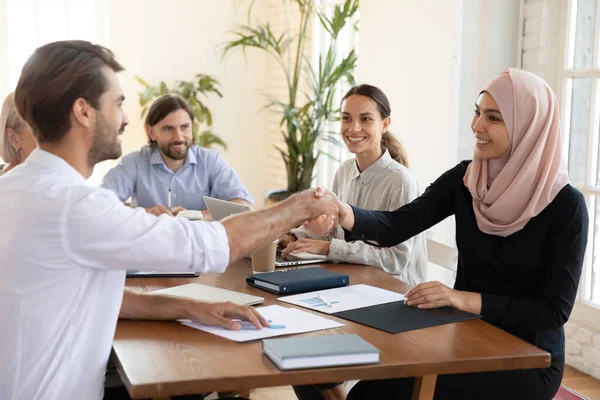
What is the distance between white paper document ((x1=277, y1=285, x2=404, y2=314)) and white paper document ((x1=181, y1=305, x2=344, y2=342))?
3.4 inches

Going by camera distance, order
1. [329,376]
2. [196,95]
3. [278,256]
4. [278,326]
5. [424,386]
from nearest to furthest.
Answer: [329,376] → [424,386] → [278,326] → [278,256] → [196,95]

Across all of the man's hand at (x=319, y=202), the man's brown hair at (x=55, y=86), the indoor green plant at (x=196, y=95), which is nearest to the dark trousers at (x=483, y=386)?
the man's hand at (x=319, y=202)

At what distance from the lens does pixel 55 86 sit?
166cm

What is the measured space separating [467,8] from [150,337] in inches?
117

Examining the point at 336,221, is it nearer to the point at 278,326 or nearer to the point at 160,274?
the point at 160,274

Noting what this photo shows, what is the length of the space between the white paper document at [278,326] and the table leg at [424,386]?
248mm

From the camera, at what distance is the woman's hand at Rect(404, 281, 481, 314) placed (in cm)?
204

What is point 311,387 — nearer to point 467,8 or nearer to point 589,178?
point 589,178

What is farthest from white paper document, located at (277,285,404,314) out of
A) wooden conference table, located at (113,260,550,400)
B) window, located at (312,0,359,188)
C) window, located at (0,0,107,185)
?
window, located at (0,0,107,185)

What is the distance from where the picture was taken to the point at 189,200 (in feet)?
13.5

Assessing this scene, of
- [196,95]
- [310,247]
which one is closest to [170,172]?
[310,247]

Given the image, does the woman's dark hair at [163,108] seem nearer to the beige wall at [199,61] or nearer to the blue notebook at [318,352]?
the beige wall at [199,61]

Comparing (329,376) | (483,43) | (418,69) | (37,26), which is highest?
(37,26)

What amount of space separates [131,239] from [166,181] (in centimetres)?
253
